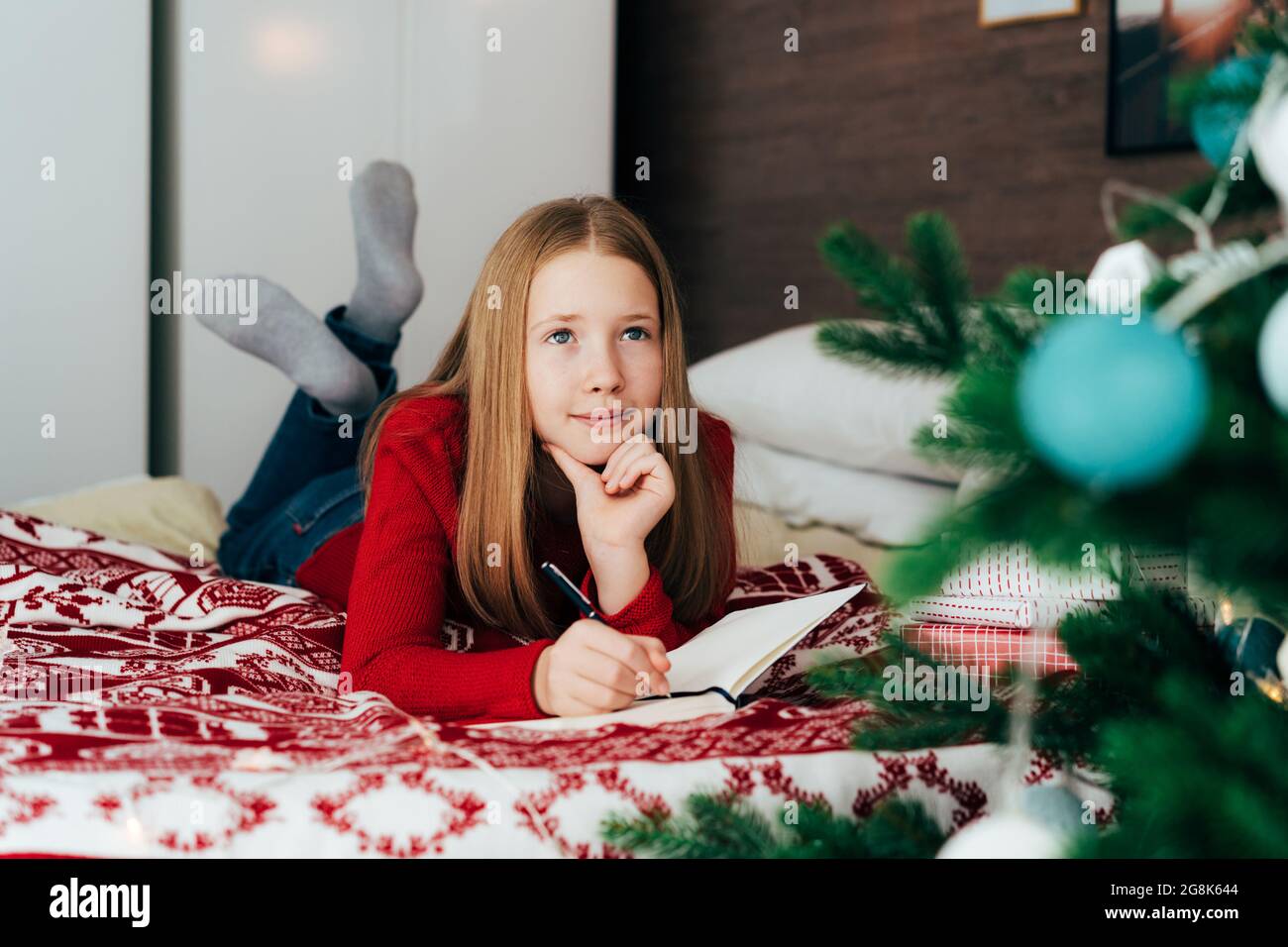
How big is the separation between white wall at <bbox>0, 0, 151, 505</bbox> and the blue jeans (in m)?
1.08

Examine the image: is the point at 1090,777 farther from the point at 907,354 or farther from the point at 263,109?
the point at 263,109

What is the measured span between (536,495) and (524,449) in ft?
0.22

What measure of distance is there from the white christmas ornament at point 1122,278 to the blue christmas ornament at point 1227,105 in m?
0.07

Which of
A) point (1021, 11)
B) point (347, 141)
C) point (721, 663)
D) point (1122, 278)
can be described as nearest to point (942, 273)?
point (1122, 278)

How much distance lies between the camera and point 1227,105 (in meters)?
0.44

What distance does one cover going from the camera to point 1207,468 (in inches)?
14.7

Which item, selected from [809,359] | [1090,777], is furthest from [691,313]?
[1090,777]

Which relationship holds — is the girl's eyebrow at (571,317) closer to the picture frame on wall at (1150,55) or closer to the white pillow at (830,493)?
the white pillow at (830,493)

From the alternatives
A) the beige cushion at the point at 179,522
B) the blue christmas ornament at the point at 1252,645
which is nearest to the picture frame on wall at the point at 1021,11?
the beige cushion at the point at 179,522

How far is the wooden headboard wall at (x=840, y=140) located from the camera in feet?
6.79

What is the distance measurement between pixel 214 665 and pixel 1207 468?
2.64ft

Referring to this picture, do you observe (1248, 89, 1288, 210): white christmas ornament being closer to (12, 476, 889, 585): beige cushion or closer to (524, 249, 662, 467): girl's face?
(524, 249, 662, 467): girl's face

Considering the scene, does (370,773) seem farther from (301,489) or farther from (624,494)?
(301,489)
